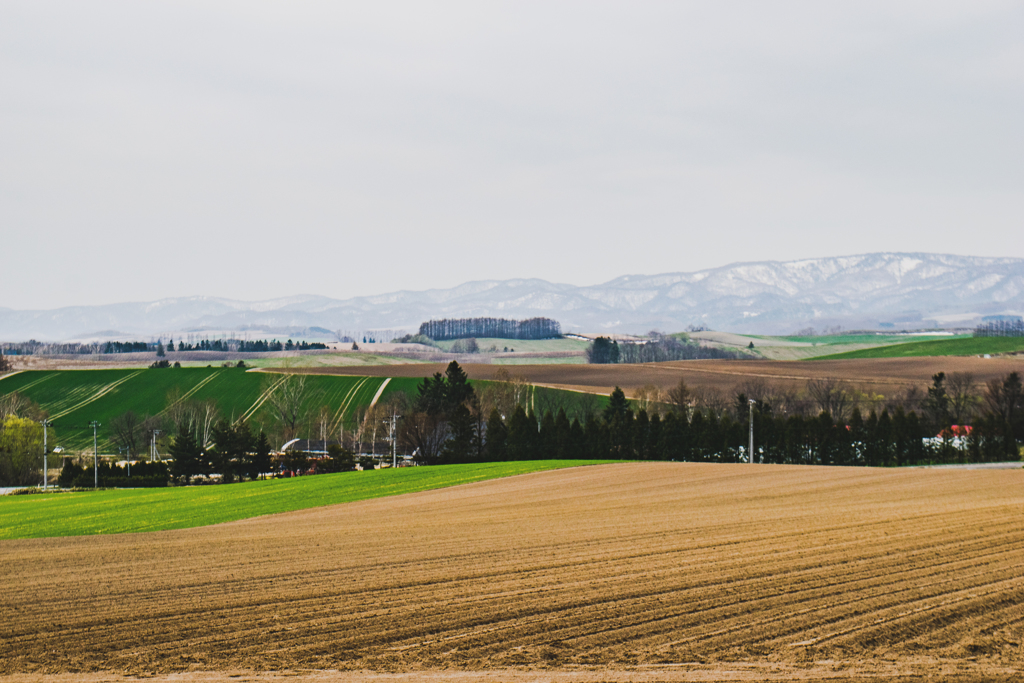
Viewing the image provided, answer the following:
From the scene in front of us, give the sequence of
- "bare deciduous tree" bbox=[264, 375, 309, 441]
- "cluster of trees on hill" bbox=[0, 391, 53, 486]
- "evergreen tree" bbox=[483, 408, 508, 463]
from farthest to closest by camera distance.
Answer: "bare deciduous tree" bbox=[264, 375, 309, 441] < "cluster of trees on hill" bbox=[0, 391, 53, 486] < "evergreen tree" bbox=[483, 408, 508, 463]

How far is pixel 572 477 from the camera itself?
51.0 metres

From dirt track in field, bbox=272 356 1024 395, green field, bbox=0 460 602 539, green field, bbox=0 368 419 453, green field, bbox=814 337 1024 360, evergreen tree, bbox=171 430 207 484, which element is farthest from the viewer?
green field, bbox=814 337 1024 360

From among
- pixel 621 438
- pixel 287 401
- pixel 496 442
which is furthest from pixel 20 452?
pixel 621 438

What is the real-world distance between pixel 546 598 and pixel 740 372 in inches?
4673

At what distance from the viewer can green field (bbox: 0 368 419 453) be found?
372 ft

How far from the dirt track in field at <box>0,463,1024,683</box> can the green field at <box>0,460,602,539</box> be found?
5.20 m

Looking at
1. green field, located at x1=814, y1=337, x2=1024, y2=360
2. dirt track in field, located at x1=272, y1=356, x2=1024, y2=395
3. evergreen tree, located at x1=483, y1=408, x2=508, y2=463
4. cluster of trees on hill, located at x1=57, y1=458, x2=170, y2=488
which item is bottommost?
cluster of trees on hill, located at x1=57, y1=458, x2=170, y2=488

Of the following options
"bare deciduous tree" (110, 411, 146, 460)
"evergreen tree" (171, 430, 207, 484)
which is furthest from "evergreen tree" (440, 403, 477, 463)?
"bare deciduous tree" (110, 411, 146, 460)

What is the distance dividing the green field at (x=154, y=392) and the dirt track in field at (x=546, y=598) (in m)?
86.2

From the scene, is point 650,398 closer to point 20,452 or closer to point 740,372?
point 740,372

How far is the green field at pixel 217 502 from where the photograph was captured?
36.3 meters

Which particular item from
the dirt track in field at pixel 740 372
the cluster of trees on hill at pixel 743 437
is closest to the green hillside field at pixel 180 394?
the dirt track in field at pixel 740 372

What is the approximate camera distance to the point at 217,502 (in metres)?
47.2

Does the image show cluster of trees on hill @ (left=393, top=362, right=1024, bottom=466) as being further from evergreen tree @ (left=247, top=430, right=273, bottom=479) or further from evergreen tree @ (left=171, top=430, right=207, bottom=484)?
evergreen tree @ (left=171, top=430, right=207, bottom=484)
